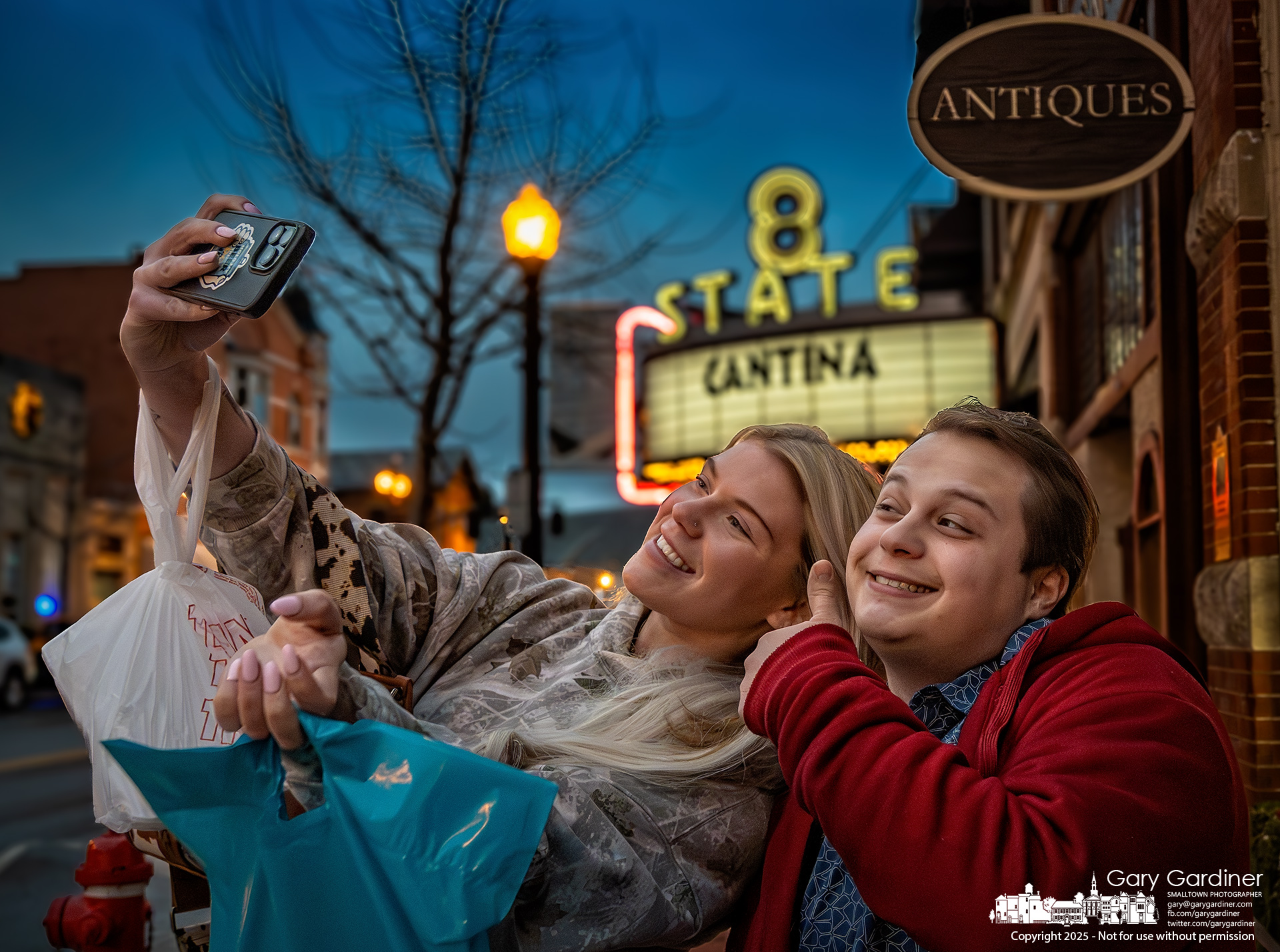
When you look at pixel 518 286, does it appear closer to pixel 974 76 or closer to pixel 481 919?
pixel 974 76

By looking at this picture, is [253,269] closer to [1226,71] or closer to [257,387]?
[1226,71]

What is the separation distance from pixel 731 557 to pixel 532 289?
718cm

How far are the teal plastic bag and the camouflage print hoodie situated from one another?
0.15m

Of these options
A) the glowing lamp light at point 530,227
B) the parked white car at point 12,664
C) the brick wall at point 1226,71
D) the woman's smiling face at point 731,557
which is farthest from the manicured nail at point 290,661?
the parked white car at point 12,664

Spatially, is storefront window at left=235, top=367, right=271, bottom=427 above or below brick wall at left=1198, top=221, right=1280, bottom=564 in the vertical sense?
above

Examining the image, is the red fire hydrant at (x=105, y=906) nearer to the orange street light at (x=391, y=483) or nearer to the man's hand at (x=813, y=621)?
the man's hand at (x=813, y=621)

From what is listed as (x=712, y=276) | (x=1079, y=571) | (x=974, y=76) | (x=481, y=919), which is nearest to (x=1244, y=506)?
(x=974, y=76)

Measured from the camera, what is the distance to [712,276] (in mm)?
21219

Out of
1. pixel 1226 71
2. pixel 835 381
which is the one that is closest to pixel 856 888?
pixel 1226 71

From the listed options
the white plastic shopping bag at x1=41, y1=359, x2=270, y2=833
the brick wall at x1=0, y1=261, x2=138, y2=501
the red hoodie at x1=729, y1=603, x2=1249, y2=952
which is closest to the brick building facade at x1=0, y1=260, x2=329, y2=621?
the brick wall at x1=0, y1=261, x2=138, y2=501

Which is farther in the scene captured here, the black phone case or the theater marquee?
the theater marquee

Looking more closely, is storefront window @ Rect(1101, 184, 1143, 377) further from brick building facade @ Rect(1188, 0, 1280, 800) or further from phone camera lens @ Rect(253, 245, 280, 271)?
phone camera lens @ Rect(253, 245, 280, 271)

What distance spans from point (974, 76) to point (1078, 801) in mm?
3150

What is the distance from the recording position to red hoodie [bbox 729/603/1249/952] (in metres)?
1.44
